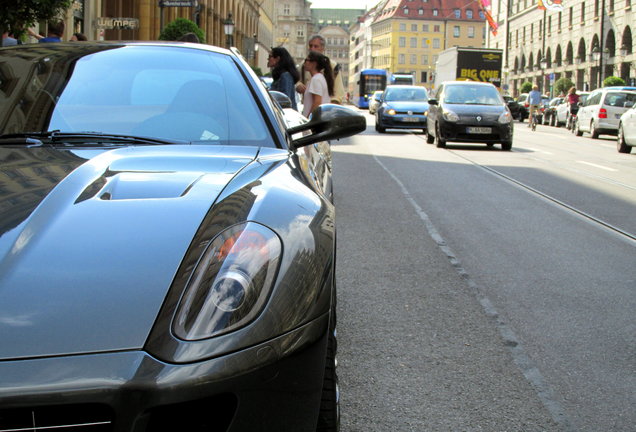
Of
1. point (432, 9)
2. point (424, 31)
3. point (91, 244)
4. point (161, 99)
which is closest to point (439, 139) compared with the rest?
point (161, 99)

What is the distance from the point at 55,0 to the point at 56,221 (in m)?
8.77

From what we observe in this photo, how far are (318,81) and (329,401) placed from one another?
8925 mm

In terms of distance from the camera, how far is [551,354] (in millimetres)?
3953

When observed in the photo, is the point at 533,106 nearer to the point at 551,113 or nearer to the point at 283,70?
the point at 551,113

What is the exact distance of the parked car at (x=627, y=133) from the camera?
19.5m

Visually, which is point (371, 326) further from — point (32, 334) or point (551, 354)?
point (32, 334)

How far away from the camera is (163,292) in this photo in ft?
6.24

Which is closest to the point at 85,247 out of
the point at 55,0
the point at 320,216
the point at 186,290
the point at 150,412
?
the point at 186,290

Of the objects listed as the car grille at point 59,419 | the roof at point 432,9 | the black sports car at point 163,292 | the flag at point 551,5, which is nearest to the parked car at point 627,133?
the black sports car at point 163,292

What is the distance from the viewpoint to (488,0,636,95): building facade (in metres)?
53.8

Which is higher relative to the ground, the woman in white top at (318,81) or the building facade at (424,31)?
the building facade at (424,31)

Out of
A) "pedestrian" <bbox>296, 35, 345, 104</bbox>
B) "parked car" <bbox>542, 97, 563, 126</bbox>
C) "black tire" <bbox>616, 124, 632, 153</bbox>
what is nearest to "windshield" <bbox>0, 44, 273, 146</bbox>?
"pedestrian" <bbox>296, 35, 345, 104</bbox>

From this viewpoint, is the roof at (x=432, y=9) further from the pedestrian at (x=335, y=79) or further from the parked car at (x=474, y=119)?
the pedestrian at (x=335, y=79)

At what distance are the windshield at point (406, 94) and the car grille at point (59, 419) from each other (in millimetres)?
26133
